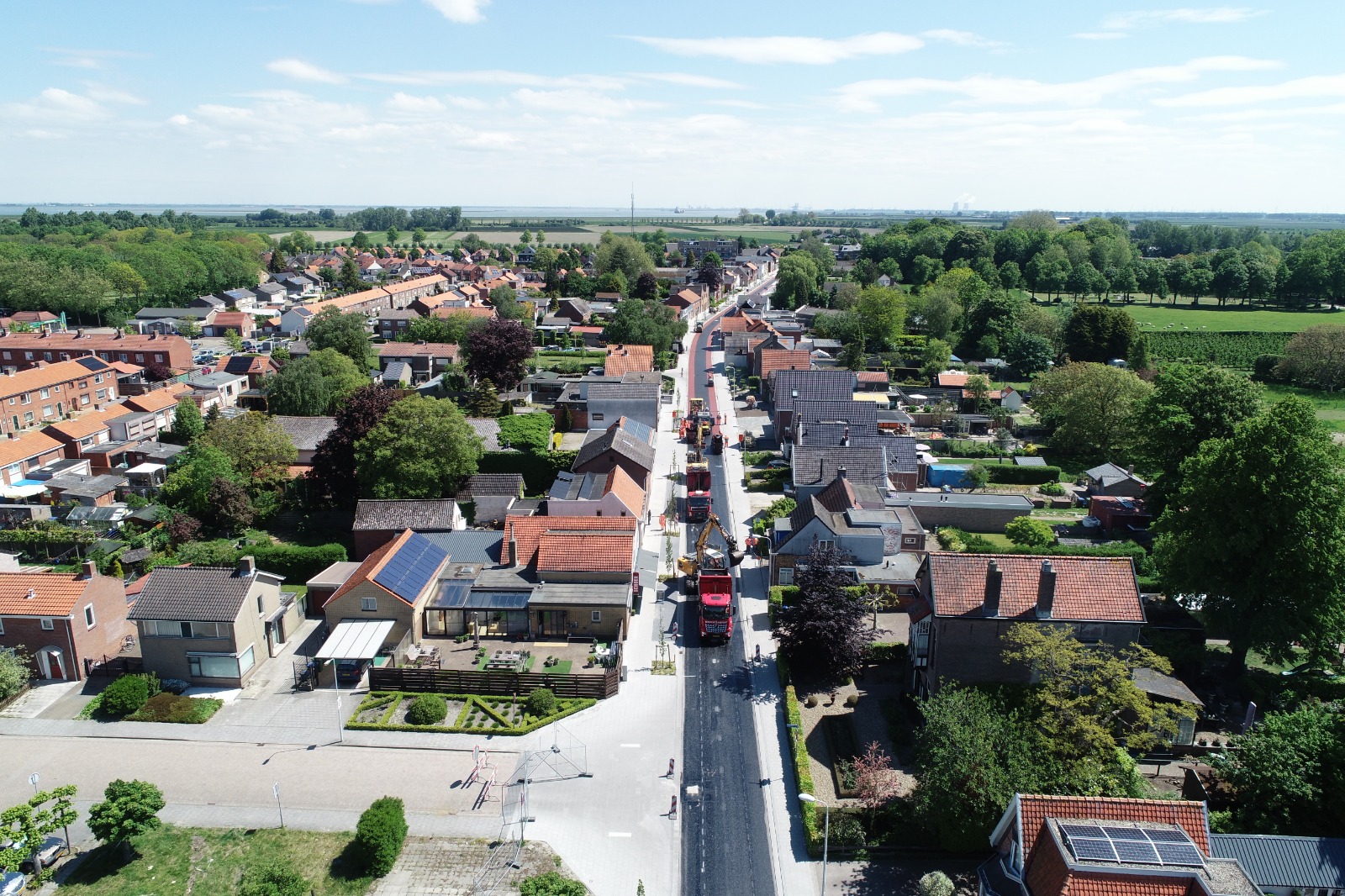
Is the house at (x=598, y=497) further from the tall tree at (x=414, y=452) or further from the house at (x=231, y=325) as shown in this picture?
the house at (x=231, y=325)

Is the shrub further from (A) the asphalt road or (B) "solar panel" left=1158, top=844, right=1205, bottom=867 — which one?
(B) "solar panel" left=1158, top=844, right=1205, bottom=867

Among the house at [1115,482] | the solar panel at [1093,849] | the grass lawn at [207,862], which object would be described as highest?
the solar panel at [1093,849]

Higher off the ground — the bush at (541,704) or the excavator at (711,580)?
the excavator at (711,580)

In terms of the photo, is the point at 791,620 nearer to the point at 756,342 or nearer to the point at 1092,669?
the point at 1092,669

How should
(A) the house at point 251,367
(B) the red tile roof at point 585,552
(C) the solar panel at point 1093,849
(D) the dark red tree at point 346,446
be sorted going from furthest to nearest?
(A) the house at point 251,367 < (D) the dark red tree at point 346,446 < (B) the red tile roof at point 585,552 < (C) the solar panel at point 1093,849

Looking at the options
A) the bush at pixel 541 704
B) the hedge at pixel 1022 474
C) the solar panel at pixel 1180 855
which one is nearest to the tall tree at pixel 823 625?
the bush at pixel 541 704

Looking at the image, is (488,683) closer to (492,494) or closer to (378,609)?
(378,609)

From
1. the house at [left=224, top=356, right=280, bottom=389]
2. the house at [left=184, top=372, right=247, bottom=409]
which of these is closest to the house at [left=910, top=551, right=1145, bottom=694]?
the house at [left=184, top=372, right=247, bottom=409]

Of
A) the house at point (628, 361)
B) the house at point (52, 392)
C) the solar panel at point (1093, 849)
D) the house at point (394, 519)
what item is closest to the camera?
the solar panel at point (1093, 849)
